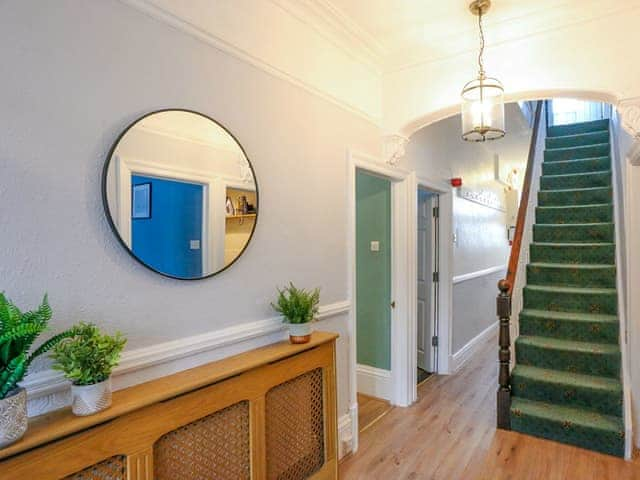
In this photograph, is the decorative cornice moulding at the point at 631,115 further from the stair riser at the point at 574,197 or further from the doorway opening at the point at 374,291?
the stair riser at the point at 574,197

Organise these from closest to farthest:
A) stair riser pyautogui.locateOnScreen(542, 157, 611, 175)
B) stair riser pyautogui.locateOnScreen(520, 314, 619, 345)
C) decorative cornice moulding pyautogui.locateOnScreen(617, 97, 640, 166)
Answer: decorative cornice moulding pyautogui.locateOnScreen(617, 97, 640, 166)
stair riser pyautogui.locateOnScreen(520, 314, 619, 345)
stair riser pyautogui.locateOnScreen(542, 157, 611, 175)

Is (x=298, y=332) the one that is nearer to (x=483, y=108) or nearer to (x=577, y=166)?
(x=483, y=108)

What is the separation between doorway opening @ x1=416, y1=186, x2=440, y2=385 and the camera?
400 centimetres

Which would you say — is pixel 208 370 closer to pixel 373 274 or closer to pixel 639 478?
pixel 373 274

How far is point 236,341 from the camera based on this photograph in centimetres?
176

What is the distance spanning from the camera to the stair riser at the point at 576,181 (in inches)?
175

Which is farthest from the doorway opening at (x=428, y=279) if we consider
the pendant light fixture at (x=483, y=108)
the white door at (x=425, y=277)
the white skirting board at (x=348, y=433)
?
the pendant light fixture at (x=483, y=108)

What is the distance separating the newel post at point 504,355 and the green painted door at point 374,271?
0.89 metres

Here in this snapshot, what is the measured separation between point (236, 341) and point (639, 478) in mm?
2507

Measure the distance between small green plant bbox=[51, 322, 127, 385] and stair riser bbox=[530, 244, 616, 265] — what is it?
13.4 feet

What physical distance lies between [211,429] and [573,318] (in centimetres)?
310

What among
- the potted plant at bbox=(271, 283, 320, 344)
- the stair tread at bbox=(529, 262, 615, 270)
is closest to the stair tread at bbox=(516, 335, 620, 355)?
the stair tread at bbox=(529, 262, 615, 270)

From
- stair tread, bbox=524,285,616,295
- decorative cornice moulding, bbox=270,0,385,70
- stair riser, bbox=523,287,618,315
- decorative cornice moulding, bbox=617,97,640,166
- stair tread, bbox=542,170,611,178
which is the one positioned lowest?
stair riser, bbox=523,287,618,315

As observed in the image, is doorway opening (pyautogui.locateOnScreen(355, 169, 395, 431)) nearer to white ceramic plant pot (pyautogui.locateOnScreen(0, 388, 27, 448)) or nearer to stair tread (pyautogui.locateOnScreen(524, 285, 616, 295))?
stair tread (pyautogui.locateOnScreen(524, 285, 616, 295))
